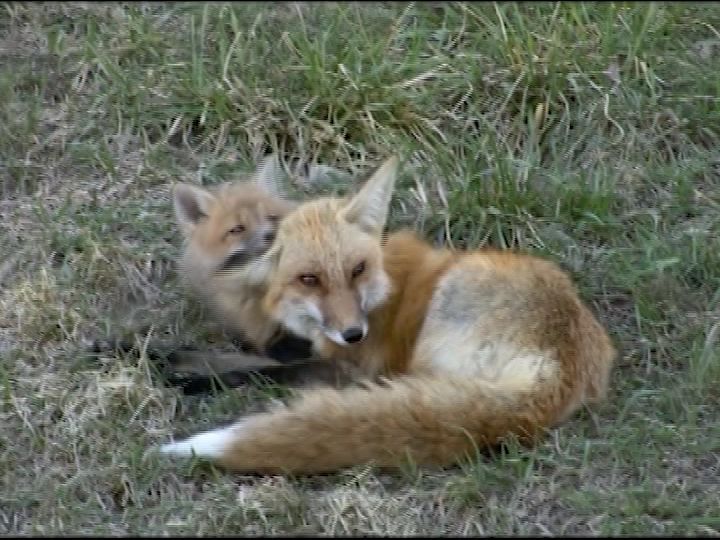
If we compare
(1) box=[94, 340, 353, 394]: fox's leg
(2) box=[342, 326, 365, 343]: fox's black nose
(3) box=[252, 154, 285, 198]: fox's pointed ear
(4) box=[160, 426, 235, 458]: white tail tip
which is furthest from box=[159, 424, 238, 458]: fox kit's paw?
(3) box=[252, 154, 285, 198]: fox's pointed ear

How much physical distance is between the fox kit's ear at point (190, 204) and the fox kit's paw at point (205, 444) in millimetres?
989

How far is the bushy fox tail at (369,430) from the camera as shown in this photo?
10.5ft

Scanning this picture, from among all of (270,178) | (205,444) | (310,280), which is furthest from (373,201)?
(205,444)

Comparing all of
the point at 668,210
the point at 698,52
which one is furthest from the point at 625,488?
the point at 698,52

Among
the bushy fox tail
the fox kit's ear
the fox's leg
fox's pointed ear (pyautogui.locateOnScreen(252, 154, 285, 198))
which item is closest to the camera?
the bushy fox tail

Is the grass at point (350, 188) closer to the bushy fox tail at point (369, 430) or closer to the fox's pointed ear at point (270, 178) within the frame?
the bushy fox tail at point (369, 430)

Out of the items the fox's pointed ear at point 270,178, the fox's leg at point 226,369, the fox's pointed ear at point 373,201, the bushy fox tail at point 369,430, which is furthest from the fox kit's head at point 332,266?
the fox's pointed ear at point 270,178

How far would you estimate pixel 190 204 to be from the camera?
4.18 meters

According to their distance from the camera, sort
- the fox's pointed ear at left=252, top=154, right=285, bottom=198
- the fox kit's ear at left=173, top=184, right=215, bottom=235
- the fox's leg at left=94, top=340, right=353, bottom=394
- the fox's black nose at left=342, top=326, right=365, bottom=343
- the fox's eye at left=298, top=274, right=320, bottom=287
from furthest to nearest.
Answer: the fox's pointed ear at left=252, top=154, right=285, bottom=198 → the fox kit's ear at left=173, top=184, right=215, bottom=235 → the fox's leg at left=94, top=340, right=353, bottom=394 → the fox's eye at left=298, top=274, right=320, bottom=287 → the fox's black nose at left=342, top=326, right=365, bottom=343

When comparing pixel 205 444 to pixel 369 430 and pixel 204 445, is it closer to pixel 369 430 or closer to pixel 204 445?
pixel 204 445

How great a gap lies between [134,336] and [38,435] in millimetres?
524

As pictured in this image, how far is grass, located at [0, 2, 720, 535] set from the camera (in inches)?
129

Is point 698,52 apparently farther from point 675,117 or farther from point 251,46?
point 251,46

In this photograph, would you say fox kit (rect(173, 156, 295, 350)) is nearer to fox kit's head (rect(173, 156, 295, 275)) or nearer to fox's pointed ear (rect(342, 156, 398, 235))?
fox kit's head (rect(173, 156, 295, 275))
